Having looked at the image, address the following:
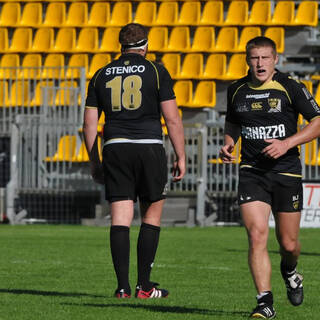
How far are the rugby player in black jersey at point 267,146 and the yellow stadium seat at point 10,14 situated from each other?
17458 millimetres

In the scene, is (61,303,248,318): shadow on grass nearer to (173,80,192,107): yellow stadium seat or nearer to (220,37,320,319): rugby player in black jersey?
(220,37,320,319): rugby player in black jersey

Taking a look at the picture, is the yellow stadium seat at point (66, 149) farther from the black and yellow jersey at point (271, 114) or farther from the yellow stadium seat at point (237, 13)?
the black and yellow jersey at point (271, 114)

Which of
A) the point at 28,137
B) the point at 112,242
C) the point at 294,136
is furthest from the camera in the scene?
the point at 28,137

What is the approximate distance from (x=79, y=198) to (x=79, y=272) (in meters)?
9.47

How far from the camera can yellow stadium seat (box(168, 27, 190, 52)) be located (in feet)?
73.2

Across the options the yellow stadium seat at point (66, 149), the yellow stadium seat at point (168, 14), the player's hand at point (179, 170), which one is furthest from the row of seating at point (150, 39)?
the player's hand at point (179, 170)

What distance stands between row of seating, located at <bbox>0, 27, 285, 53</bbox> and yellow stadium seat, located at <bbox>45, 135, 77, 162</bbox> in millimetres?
3808

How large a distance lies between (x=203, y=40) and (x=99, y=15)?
8.89ft

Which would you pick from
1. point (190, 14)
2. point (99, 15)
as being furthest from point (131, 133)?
point (99, 15)

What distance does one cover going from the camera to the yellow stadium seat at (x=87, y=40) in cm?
2292

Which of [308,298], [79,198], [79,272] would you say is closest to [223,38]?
[79,198]

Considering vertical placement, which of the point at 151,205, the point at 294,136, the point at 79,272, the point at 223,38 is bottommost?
the point at 79,272

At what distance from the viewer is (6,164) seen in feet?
66.9

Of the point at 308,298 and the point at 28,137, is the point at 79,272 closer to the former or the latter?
the point at 308,298
